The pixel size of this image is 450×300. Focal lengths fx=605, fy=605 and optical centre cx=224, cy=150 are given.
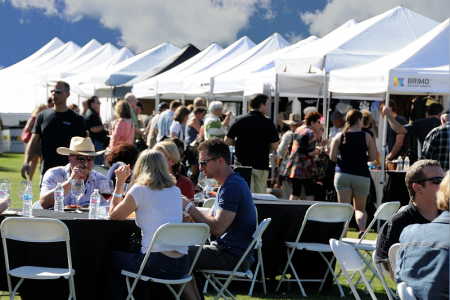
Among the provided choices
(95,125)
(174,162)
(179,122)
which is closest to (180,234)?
(174,162)

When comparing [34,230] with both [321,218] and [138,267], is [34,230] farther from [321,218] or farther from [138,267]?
[321,218]

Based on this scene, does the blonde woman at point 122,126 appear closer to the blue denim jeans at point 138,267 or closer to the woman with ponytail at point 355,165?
the woman with ponytail at point 355,165

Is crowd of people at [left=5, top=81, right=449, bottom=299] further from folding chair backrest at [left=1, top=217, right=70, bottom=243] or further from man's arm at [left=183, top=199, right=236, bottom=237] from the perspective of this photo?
folding chair backrest at [left=1, top=217, right=70, bottom=243]

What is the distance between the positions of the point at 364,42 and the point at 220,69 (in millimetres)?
5189

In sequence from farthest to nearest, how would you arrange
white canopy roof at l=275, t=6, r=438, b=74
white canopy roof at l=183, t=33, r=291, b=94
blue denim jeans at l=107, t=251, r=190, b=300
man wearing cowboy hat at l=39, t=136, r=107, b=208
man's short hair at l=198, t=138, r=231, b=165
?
white canopy roof at l=183, t=33, r=291, b=94, white canopy roof at l=275, t=6, r=438, b=74, man wearing cowboy hat at l=39, t=136, r=107, b=208, man's short hair at l=198, t=138, r=231, b=165, blue denim jeans at l=107, t=251, r=190, b=300

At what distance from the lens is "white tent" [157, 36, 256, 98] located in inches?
643

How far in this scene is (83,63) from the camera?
28125 mm

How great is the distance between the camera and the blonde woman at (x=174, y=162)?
5.31 m

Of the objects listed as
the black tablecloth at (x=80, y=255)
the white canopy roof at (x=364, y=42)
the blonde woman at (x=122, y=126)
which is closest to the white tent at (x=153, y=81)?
the white canopy roof at (x=364, y=42)

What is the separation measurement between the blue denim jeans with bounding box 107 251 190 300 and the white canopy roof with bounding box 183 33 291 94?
10571mm

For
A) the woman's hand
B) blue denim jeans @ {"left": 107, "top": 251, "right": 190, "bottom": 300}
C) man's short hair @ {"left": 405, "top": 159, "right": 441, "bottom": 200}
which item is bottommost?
blue denim jeans @ {"left": 107, "top": 251, "right": 190, "bottom": 300}

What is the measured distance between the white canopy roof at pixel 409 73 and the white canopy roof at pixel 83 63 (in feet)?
61.8

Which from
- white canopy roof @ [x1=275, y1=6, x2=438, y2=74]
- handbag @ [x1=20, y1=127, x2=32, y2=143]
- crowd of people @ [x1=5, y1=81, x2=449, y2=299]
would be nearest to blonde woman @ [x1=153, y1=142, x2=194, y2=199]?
crowd of people @ [x1=5, y1=81, x2=449, y2=299]

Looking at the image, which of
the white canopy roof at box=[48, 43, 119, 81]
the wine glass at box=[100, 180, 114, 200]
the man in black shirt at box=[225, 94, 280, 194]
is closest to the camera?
the wine glass at box=[100, 180, 114, 200]
